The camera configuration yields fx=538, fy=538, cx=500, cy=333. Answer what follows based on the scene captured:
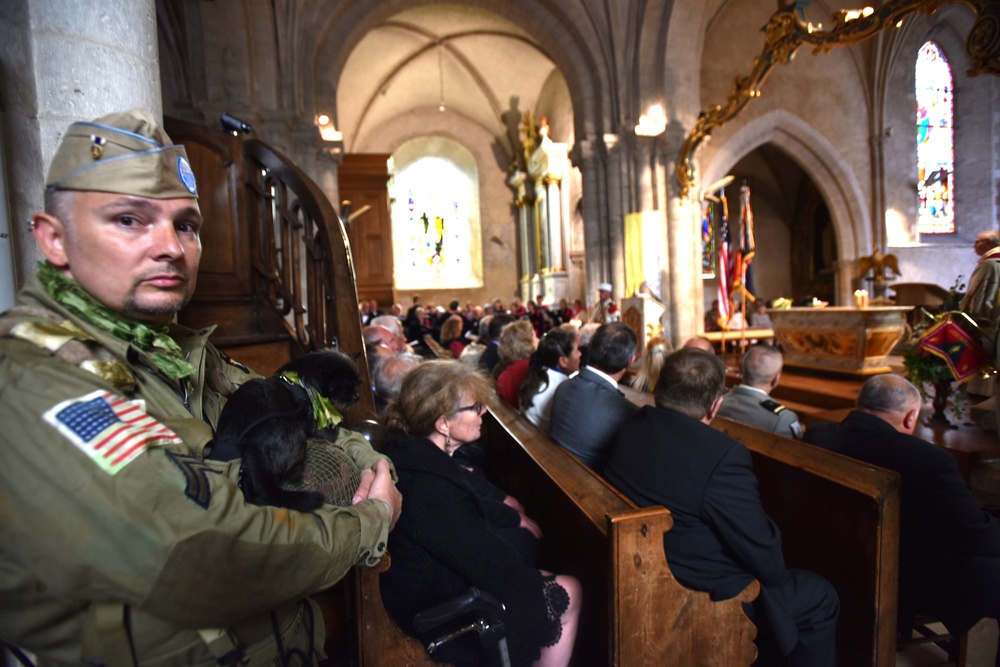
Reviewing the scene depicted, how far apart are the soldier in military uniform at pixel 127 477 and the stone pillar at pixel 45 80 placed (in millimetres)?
Answer: 895

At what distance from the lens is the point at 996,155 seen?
45.1ft

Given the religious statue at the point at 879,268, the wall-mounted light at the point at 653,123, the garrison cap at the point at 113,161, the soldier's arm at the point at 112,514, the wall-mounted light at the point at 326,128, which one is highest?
the wall-mounted light at the point at 653,123

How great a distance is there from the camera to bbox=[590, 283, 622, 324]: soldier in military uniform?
8916 millimetres

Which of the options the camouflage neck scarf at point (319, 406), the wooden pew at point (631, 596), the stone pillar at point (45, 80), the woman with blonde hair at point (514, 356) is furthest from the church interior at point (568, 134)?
the woman with blonde hair at point (514, 356)

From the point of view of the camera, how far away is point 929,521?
6.80 ft

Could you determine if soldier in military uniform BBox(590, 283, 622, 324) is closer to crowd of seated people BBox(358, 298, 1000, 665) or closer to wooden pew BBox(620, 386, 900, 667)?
crowd of seated people BBox(358, 298, 1000, 665)

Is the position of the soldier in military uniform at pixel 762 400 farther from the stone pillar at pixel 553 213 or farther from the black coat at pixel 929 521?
the stone pillar at pixel 553 213

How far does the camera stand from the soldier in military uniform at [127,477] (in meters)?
0.74

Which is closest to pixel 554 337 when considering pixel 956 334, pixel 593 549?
pixel 593 549

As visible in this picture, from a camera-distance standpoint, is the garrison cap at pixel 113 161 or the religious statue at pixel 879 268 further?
the religious statue at pixel 879 268

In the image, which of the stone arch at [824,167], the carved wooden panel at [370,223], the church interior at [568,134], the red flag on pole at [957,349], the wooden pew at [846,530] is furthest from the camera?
the stone arch at [824,167]

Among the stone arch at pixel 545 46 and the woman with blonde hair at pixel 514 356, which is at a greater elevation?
the stone arch at pixel 545 46

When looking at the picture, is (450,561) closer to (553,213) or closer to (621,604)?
(621,604)

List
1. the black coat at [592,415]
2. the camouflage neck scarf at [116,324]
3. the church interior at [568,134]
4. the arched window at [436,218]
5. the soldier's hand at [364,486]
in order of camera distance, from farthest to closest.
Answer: the arched window at [436,218]
the black coat at [592,415]
the church interior at [568,134]
the soldier's hand at [364,486]
the camouflage neck scarf at [116,324]
